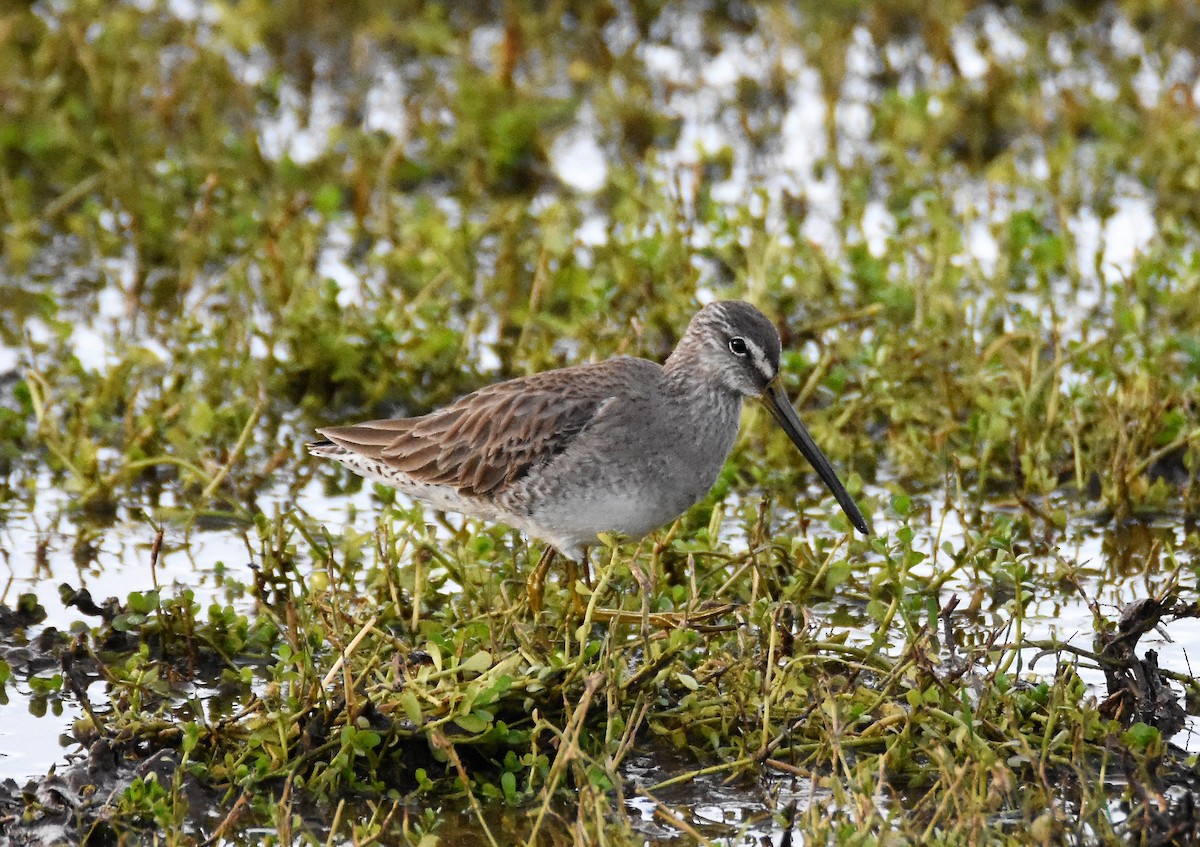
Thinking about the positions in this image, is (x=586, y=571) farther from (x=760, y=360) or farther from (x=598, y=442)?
(x=760, y=360)

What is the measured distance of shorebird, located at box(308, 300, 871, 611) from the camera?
15.3 feet

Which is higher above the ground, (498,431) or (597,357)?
(597,357)

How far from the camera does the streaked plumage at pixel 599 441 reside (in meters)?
4.66

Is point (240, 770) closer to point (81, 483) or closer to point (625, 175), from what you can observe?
point (81, 483)

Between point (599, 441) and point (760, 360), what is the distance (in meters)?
0.51

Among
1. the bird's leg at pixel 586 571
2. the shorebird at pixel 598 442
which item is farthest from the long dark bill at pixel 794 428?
the bird's leg at pixel 586 571

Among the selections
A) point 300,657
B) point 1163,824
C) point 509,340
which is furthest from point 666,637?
point 509,340

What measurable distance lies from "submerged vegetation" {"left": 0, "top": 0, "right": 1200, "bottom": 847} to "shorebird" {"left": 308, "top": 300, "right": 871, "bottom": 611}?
5.9 inches

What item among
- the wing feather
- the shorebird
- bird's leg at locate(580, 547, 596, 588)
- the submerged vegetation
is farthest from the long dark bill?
bird's leg at locate(580, 547, 596, 588)

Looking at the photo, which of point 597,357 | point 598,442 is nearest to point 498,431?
point 598,442

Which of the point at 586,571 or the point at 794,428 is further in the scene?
the point at 794,428

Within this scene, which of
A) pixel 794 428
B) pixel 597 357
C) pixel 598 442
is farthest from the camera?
pixel 597 357

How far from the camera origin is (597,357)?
612 cm

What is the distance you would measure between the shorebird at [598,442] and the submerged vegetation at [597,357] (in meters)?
0.15
